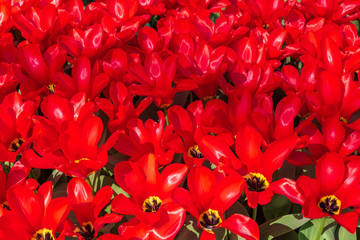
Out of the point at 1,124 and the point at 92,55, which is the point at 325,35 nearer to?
the point at 92,55

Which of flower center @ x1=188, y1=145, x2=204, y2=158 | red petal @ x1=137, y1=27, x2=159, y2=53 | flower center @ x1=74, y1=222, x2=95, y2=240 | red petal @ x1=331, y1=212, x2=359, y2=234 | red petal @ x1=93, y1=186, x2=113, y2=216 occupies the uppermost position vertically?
red petal @ x1=137, y1=27, x2=159, y2=53

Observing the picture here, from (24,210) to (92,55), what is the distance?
455 millimetres

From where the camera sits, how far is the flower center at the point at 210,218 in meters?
0.64

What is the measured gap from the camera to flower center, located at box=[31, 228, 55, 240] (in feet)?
2.05

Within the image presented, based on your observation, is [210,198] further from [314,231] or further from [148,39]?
[148,39]

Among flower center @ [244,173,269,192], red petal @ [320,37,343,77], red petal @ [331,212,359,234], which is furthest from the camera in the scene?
red petal @ [320,37,343,77]

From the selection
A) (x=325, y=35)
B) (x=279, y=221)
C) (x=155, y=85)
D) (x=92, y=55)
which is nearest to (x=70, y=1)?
(x=92, y=55)

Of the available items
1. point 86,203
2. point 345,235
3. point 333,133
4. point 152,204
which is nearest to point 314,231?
point 345,235

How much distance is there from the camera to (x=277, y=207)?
778 millimetres

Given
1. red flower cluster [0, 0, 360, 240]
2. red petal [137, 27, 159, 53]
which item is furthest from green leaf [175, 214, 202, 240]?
red petal [137, 27, 159, 53]

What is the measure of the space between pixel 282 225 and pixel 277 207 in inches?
2.9

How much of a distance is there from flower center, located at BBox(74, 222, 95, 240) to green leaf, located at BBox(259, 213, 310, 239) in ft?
0.98

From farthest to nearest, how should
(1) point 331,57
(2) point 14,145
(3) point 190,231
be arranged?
(1) point 331,57 < (2) point 14,145 < (3) point 190,231

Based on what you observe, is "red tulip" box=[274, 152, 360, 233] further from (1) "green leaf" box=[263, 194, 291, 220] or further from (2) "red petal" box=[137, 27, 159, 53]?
(2) "red petal" box=[137, 27, 159, 53]
